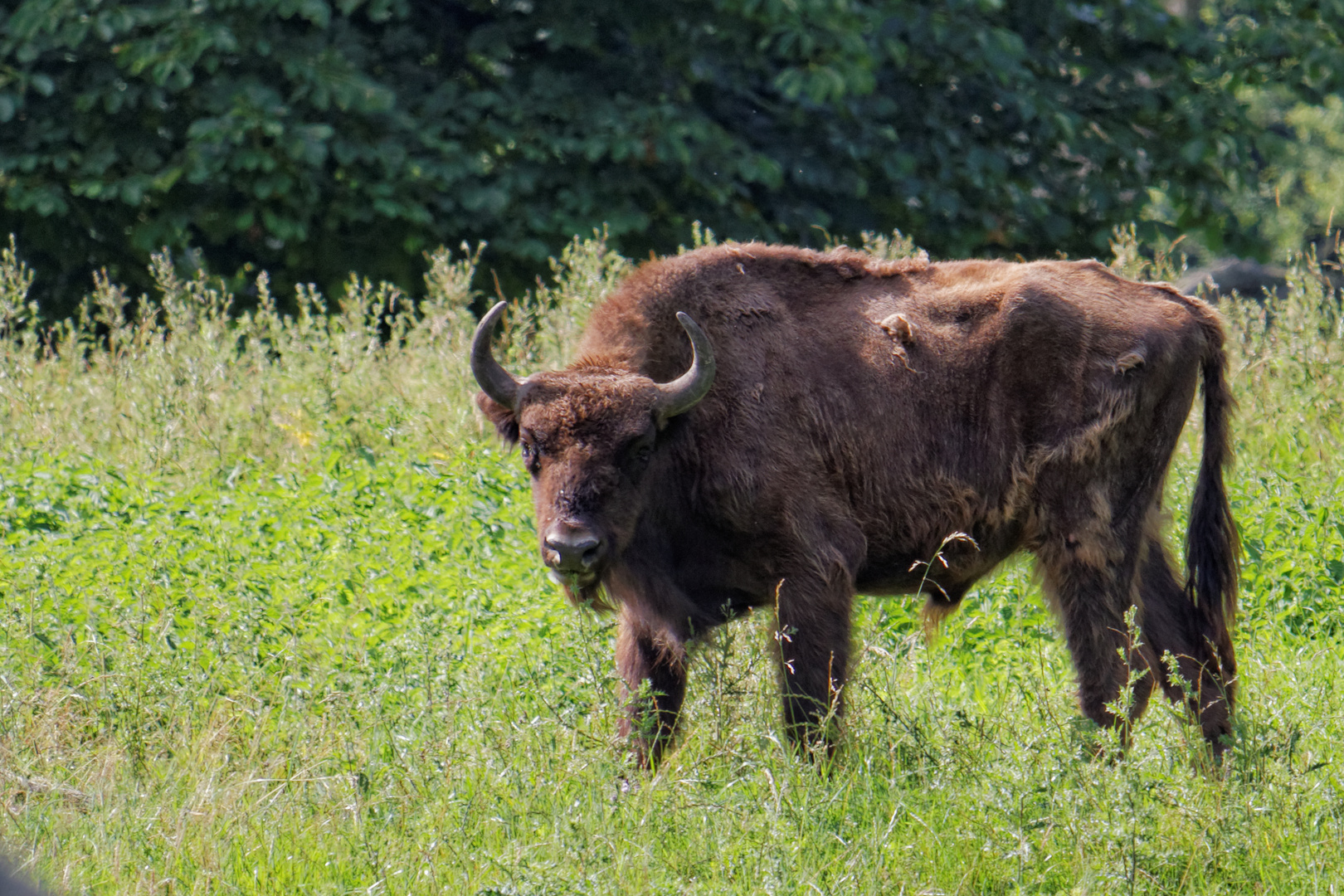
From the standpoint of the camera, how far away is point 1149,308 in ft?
17.6

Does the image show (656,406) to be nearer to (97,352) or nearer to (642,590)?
(642,590)

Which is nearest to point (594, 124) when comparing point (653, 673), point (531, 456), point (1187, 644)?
point (531, 456)

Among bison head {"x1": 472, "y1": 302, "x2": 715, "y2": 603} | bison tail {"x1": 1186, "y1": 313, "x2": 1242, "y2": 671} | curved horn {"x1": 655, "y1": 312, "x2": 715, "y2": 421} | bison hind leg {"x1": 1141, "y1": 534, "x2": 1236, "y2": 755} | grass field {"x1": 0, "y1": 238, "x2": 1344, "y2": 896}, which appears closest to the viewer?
grass field {"x1": 0, "y1": 238, "x2": 1344, "y2": 896}

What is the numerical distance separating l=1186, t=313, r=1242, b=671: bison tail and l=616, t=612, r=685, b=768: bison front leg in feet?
6.55

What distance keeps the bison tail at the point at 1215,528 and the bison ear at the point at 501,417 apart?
8.54 feet

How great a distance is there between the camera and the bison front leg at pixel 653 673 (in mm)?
4855

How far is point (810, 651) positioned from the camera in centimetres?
484

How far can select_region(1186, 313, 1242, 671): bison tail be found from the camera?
530 cm

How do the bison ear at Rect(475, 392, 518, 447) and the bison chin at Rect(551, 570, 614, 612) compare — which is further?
the bison ear at Rect(475, 392, 518, 447)

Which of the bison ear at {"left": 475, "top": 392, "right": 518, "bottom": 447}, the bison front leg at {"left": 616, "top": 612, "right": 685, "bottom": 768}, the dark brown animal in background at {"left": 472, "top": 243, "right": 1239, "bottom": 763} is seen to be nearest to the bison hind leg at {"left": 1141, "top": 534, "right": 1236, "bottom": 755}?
the dark brown animal in background at {"left": 472, "top": 243, "right": 1239, "bottom": 763}

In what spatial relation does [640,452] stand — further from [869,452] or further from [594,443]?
[869,452]

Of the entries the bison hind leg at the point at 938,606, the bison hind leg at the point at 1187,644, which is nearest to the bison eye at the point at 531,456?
the bison hind leg at the point at 938,606

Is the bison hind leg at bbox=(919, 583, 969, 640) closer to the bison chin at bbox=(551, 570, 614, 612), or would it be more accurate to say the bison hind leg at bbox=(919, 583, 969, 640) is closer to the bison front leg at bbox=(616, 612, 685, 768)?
the bison front leg at bbox=(616, 612, 685, 768)

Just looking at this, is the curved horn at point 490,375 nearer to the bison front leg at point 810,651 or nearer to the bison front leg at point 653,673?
the bison front leg at point 653,673
